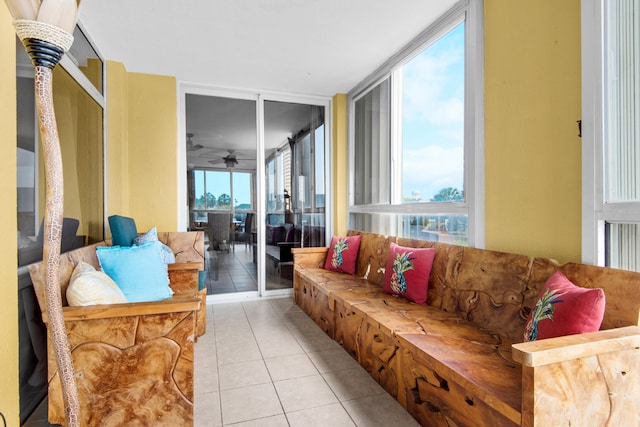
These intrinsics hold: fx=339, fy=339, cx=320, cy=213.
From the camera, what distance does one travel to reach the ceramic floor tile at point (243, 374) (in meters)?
2.22

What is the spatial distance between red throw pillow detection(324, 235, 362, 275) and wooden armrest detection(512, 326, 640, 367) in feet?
8.28

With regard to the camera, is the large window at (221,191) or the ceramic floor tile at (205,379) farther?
the large window at (221,191)

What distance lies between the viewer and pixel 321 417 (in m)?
1.85

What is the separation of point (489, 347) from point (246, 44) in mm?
3061

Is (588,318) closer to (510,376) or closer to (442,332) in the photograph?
(510,376)

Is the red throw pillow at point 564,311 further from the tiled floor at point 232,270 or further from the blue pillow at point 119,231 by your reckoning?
the tiled floor at point 232,270

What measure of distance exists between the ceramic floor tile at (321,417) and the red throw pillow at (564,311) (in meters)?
1.02

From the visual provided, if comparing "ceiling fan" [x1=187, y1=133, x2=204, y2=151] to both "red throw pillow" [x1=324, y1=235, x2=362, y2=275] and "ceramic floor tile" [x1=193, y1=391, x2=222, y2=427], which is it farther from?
"ceramic floor tile" [x1=193, y1=391, x2=222, y2=427]

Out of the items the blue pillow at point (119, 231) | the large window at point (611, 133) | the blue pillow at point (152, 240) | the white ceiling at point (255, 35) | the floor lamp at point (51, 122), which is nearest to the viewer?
the floor lamp at point (51, 122)

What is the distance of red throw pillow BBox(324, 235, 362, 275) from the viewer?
372 centimetres

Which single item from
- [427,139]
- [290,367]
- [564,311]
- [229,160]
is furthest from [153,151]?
[564,311]

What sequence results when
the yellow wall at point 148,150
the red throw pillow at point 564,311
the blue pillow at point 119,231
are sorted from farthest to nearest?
the yellow wall at point 148,150, the blue pillow at point 119,231, the red throw pillow at point 564,311

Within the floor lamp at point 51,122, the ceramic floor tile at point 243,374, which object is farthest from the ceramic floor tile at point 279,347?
the floor lamp at point 51,122

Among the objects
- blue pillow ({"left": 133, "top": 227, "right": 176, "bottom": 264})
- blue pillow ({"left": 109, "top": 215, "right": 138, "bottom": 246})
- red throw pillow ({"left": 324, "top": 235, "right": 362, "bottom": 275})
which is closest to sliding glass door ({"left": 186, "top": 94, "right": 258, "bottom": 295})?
blue pillow ({"left": 133, "top": 227, "right": 176, "bottom": 264})
